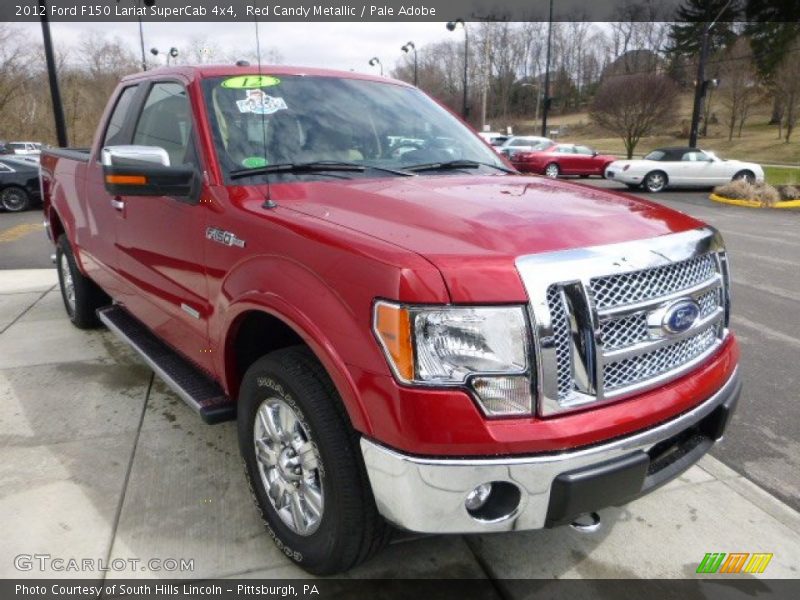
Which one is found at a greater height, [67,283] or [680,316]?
[680,316]

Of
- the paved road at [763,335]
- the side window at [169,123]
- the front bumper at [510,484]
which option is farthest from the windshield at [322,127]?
the paved road at [763,335]

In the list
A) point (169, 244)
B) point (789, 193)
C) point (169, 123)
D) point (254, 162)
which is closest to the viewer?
point (254, 162)

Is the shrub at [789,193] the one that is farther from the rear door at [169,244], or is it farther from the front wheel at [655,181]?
the rear door at [169,244]

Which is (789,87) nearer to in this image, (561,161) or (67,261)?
(561,161)

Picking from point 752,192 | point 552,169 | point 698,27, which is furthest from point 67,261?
point 698,27

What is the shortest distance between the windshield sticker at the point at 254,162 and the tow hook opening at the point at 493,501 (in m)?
1.68

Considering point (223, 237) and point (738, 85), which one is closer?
point (223, 237)

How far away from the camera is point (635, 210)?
248 cm

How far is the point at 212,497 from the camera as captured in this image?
2949 mm

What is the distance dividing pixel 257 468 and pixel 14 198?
15.2 meters

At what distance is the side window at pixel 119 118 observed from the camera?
13.2ft

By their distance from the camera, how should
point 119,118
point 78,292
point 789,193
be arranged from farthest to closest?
point 789,193
point 78,292
point 119,118

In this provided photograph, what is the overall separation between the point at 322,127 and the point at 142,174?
91cm

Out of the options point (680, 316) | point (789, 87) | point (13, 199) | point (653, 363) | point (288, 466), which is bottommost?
point (13, 199)
